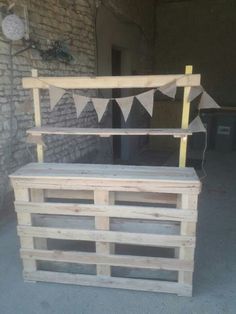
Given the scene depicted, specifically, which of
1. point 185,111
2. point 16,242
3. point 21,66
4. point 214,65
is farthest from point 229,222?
point 214,65

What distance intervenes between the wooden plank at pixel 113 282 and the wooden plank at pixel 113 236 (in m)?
0.30

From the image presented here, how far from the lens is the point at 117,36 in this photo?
19.0 ft

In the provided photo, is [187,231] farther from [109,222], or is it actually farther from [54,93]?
[54,93]

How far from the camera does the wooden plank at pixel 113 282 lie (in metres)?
2.08

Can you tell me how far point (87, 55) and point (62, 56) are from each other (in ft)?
3.06

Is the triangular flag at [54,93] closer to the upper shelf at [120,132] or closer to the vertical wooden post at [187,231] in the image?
the upper shelf at [120,132]

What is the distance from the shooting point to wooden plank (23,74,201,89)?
2.10 meters

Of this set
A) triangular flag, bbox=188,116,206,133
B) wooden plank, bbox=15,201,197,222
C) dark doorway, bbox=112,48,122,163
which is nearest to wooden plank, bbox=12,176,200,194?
wooden plank, bbox=15,201,197,222

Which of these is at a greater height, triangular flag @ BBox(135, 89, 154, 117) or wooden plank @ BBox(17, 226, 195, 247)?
triangular flag @ BBox(135, 89, 154, 117)

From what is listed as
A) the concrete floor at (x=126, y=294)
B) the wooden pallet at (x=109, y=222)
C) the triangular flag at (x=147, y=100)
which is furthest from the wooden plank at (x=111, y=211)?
the triangular flag at (x=147, y=100)

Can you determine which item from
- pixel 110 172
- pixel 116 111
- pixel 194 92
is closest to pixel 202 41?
pixel 116 111

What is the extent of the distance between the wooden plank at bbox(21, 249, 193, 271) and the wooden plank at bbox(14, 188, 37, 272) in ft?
0.14

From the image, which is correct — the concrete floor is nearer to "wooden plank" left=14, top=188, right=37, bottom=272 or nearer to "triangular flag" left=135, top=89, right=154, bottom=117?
"wooden plank" left=14, top=188, right=37, bottom=272

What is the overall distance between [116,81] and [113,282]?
4.58 ft
